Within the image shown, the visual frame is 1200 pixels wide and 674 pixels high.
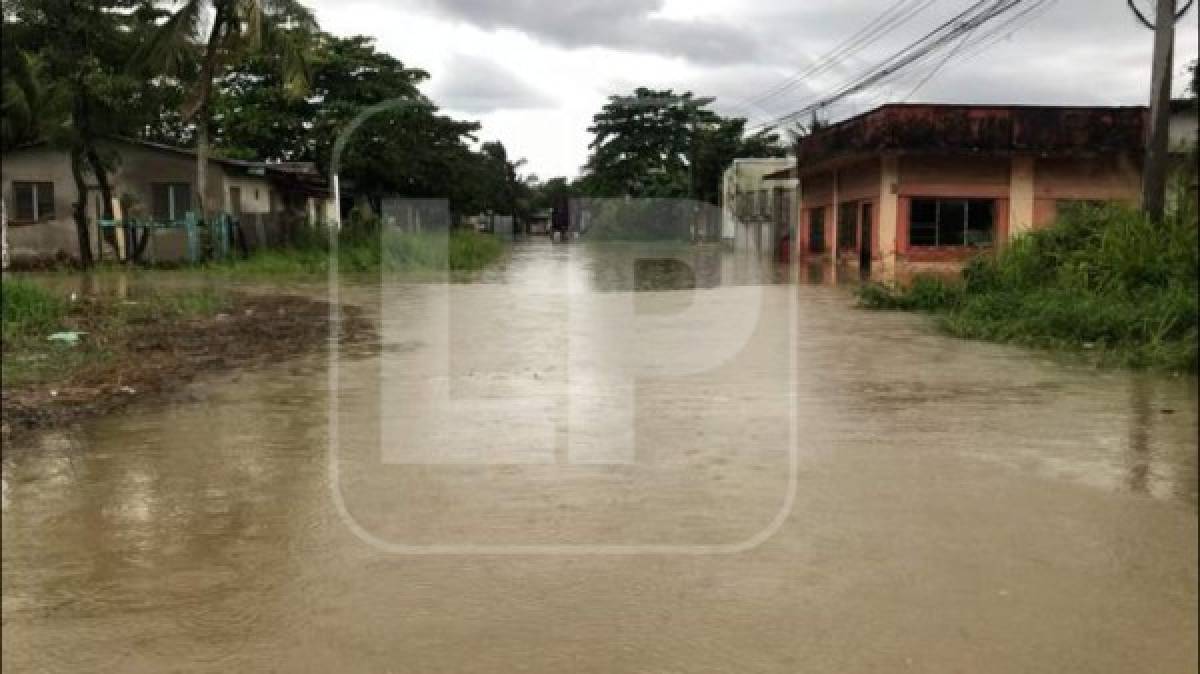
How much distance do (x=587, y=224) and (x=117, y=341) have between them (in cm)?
5207

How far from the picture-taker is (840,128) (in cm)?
2688

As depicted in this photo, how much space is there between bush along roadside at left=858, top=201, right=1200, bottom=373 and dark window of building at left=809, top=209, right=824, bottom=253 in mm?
14455

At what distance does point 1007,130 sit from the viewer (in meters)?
23.7

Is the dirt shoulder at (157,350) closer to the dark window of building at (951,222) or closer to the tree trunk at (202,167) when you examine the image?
the tree trunk at (202,167)

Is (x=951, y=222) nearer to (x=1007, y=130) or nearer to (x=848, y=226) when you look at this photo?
(x=1007, y=130)

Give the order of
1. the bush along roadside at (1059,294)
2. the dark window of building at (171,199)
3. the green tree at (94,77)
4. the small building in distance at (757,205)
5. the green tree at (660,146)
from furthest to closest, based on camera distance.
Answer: the green tree at (660,146) → the small building in distance at (757,205) → the dark window of building at (171,199) → the green tree at (94,77) → the bush along roadside at (1059,294)

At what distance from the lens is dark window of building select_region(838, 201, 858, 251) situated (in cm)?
2758

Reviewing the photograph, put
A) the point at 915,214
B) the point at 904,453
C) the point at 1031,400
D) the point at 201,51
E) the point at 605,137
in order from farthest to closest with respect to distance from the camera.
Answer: the point at 605,137, the point at 915,214, the point at 201,51, the point at 1031,400, the point at 904,453

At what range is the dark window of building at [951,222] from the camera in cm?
2462

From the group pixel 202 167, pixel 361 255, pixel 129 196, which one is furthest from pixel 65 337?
pixel 129 196

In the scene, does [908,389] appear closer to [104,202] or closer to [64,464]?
[64,464]

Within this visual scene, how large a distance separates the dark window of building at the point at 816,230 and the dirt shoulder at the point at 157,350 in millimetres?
18932

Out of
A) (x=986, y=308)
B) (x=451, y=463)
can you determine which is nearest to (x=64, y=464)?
(x=451, y=463)

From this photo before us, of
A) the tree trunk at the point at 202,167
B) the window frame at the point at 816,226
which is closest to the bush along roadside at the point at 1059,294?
the window frame at the point at 816,226
